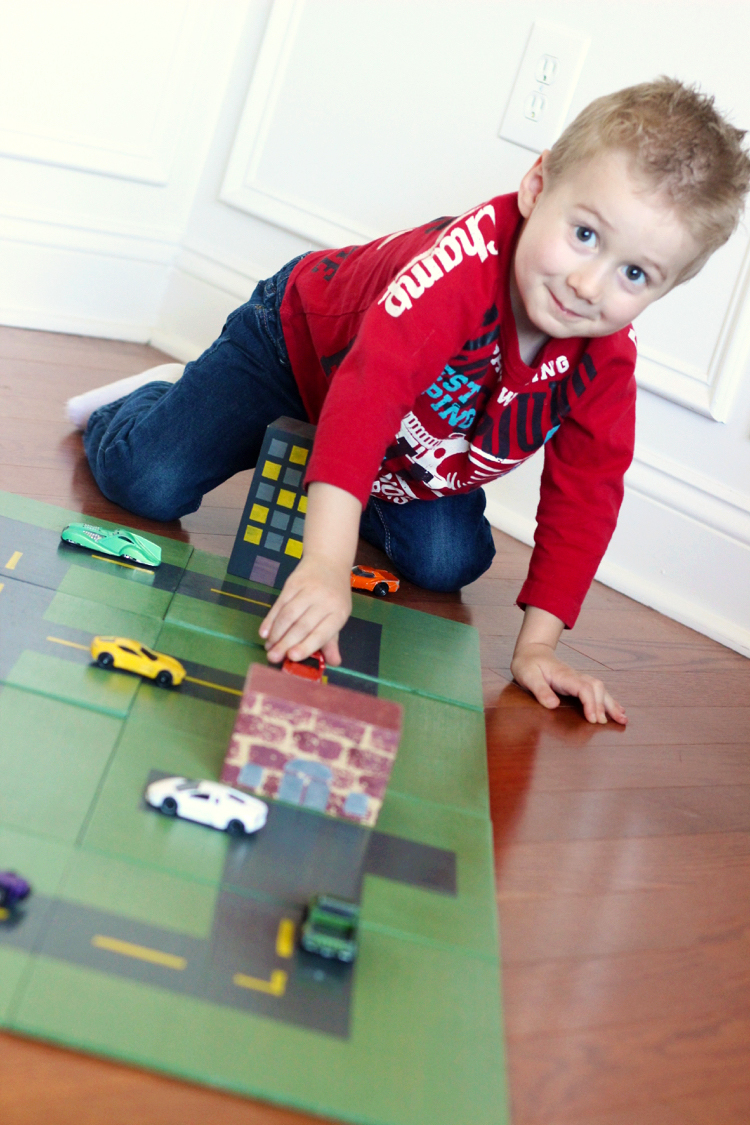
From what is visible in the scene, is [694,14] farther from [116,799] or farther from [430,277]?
[116,799]

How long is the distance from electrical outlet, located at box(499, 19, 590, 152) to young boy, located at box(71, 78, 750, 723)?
488 millimetres

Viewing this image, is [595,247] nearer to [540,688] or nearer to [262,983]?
[540,688]

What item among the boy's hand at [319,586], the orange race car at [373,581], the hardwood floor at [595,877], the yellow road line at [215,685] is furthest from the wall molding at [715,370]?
the yellow road line at [215,685]

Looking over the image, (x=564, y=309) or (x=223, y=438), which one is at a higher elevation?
(x=564, y=309)

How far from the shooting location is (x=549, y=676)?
1053 mm

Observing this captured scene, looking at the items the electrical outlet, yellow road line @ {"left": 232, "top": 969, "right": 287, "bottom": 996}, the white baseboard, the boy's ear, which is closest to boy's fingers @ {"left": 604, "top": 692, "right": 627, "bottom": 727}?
the boy's ear

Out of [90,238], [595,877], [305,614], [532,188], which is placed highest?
[532,188]

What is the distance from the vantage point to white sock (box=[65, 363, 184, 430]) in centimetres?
130

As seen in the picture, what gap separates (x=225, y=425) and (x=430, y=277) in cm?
37

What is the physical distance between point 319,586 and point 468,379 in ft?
1.07

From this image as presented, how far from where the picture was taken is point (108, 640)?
786 mm

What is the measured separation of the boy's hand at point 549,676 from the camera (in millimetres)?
1040

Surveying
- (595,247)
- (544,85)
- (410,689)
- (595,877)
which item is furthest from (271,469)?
(544,85)

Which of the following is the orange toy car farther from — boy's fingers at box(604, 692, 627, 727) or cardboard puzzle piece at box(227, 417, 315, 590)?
boy's fingers at box(604, 692, 627, 727)
